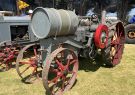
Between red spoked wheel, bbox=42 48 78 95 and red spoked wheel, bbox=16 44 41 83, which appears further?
red spoked wheel, bbox=16 44 41 83

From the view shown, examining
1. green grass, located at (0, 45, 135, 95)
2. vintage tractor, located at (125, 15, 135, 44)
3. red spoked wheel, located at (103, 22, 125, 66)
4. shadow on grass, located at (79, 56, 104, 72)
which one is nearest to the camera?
green grass, located at (0, 45, 135, 95)

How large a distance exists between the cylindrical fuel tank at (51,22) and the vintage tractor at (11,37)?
49.4 inches

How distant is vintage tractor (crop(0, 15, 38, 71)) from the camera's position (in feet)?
21.1

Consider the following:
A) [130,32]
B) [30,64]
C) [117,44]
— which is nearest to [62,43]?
[30,64]

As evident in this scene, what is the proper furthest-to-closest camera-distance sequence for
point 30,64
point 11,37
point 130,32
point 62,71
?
point 130,32 < point 11,37 < point 30,64 < point 62,71

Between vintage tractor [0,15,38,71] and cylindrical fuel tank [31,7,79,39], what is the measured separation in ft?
4.12

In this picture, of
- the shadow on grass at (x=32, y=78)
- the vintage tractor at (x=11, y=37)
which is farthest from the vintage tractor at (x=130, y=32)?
the shadow on grass at (x=32, y=78)

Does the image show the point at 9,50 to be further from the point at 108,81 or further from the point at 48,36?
the point at 108,81

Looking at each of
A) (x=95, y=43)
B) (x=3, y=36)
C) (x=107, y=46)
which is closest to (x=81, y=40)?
(x=95, y=43)

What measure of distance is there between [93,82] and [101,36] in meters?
0.97

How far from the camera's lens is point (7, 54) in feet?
21.2

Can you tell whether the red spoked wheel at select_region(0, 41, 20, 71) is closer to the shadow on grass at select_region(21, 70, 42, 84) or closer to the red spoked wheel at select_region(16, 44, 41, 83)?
the red spoked wheel at select_region(16, 44, 41, 83)

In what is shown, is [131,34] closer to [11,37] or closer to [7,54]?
[11,37]

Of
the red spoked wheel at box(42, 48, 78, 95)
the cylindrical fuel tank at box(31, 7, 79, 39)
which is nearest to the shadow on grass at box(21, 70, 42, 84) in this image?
the red spoked wheel at box(42, 48, 78, 95)
